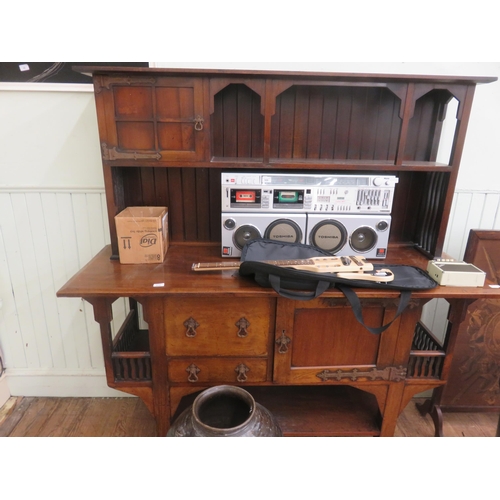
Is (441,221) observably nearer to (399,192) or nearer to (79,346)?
(399,192)

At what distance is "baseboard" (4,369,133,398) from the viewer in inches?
79.0

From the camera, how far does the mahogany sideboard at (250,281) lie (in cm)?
135

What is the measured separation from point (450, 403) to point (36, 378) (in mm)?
2242

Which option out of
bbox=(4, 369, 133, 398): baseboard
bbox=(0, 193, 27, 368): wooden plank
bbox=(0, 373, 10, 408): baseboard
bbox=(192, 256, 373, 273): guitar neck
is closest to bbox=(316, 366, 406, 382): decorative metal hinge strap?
bbox=(192, 256, 373, 273): guitar neck

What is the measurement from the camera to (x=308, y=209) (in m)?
1.51

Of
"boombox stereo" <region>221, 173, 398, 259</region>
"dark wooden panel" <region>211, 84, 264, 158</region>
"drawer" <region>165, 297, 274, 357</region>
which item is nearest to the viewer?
"drawer" <region>165, 297, 274, 357</region>

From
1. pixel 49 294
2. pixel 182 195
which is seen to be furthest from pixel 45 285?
pixel 182 195

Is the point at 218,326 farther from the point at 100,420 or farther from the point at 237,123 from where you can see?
the point at 100,420

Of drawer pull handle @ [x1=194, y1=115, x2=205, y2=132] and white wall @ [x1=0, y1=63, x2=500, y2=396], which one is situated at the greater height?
drawer pull handle @ [x1=194, y1=115, x2=205, y2=132]

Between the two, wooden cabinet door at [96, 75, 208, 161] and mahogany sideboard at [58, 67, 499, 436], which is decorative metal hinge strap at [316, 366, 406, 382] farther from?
wooden cabinet door at [96, 75, 208, 161]

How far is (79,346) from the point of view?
→ 199 cm

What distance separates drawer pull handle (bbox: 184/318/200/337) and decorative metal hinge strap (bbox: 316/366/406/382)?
20.5 inches

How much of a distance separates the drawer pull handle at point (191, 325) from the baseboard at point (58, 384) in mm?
948

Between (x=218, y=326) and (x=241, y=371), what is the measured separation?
0.21 m
